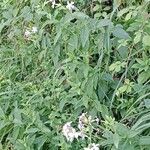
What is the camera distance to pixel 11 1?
303 cm

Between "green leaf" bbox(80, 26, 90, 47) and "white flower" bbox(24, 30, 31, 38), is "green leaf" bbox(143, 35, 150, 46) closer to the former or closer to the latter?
"green leaf" bbox(80, 26, 90, 47)

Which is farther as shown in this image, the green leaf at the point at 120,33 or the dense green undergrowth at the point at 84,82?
the green leaf at the point at 120,33

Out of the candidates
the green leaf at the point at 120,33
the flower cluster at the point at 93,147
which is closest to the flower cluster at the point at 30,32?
the green leaf at the point at 120,33

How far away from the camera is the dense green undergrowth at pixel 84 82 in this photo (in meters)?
2.02

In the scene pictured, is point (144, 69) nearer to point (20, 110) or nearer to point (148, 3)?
point (148, 3)

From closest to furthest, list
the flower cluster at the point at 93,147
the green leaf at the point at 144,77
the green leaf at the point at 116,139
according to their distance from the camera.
→ the green leaf at the point at 116,139 → the flower cluster at the point at 93,147 → the green leaf at the point at 144,77

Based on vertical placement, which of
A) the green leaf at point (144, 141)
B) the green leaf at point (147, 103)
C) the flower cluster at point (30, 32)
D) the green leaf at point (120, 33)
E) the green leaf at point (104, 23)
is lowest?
the green leaf at point (144, 141)

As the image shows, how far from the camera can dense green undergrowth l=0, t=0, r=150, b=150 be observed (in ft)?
6.63

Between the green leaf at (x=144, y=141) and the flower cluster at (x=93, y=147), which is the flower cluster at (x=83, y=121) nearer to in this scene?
the flower cluster at (x=93, y=147)

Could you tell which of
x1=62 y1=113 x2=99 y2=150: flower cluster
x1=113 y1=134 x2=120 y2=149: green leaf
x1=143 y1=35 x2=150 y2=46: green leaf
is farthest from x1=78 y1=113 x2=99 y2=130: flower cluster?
x1=143 y1=35 x2=150 y2=46: green leaf

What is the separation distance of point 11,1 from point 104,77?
117 centimetres

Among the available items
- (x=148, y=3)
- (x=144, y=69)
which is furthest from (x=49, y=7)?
(x=144, y=69)

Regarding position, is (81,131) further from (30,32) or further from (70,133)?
(30,32)

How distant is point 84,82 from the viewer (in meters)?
2.08
